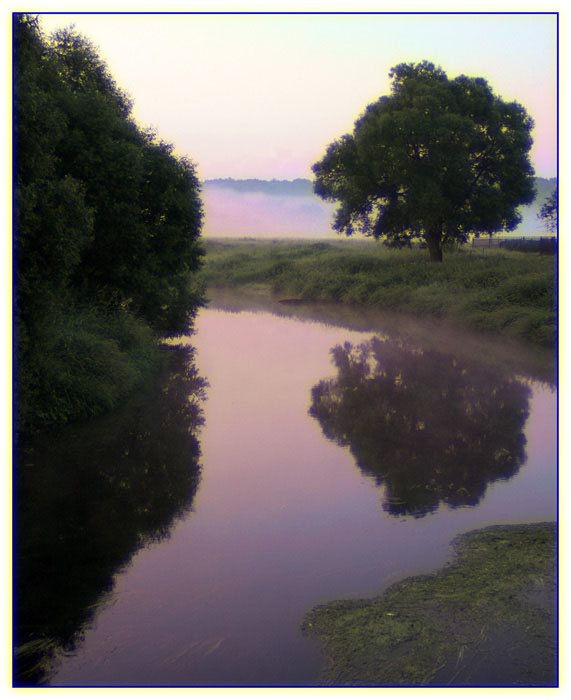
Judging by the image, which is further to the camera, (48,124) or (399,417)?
(399,417)

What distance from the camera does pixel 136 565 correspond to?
310 inches

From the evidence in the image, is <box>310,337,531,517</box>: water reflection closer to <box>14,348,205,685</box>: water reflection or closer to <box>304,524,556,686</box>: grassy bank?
<box>304,524,556,686</box>: grassy bank

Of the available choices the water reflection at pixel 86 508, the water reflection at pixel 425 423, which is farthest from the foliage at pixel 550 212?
the water reflection at pixel 86 508

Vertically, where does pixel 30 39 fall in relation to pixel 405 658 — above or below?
above

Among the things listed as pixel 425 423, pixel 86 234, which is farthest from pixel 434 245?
pixel 425 423

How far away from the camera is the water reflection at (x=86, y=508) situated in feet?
22.0

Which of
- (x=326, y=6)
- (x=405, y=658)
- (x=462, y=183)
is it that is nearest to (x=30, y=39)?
(x=326, y=6)

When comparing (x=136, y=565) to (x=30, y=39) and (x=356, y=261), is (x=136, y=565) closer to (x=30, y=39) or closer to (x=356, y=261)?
(x=30, y=39)

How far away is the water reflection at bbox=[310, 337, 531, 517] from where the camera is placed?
1061 centimetres

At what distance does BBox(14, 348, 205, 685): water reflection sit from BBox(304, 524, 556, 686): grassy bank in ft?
8.04

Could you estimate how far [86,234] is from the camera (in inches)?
642

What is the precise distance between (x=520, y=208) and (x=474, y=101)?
698 cm

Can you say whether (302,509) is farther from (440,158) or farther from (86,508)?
(440,158)

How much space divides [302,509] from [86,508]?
9.64ft
